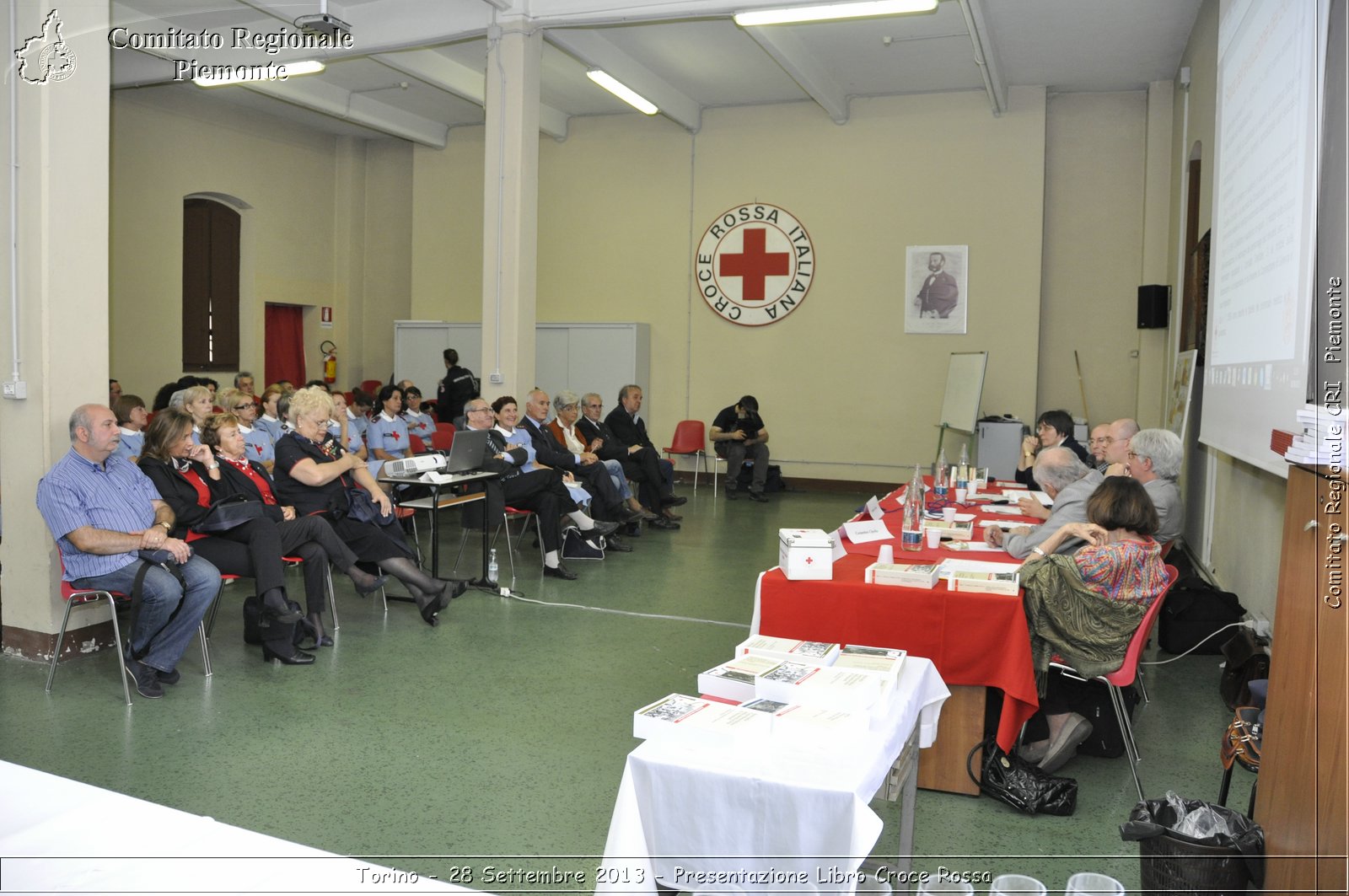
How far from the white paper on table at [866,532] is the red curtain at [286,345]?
969cm

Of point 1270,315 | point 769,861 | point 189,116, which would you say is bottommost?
point 769,861

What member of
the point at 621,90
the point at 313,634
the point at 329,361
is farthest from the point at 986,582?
the point at 329,361

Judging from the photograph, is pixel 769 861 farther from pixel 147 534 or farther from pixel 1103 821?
pixel 147 534

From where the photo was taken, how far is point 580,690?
4.10m

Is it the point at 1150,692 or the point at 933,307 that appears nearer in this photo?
the point at 1150,692

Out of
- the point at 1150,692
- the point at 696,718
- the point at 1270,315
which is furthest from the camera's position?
the point at 1150,692

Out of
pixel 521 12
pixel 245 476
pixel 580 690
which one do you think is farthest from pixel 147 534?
pixel 521 12

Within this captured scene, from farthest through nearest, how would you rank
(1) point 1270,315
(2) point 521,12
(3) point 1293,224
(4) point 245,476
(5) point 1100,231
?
(5) point 1100,231
(2) point 521,12
(4) point 245,476
(1) point 1270,315
(3) point 1293,224

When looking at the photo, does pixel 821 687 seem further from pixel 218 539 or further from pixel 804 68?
pixel 804 68

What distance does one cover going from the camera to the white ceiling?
773cm

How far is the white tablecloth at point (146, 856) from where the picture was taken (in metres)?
1.18

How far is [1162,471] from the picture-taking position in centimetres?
426

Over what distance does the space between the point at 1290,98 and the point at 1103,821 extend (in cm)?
237

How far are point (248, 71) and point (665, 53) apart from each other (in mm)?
3681
